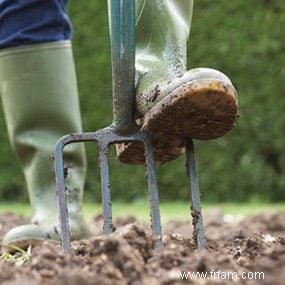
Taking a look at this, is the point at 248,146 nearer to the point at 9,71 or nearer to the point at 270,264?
the point at 9,71

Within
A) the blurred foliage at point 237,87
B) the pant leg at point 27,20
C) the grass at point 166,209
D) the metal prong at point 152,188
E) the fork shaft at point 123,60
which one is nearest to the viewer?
the metal prong at point 152,188

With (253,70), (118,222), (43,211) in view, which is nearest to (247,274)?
(43,211)

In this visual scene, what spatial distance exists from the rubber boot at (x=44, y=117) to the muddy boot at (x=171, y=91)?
1.73 ft

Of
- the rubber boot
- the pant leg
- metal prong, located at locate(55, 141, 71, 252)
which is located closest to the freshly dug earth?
metal prong, located at locate(55, 141, 71, 252)

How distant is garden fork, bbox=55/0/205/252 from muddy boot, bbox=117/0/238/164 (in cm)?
3

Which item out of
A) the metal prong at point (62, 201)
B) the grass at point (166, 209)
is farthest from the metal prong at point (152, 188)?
the grass at point (166, 209)

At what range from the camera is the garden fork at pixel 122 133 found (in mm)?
2314

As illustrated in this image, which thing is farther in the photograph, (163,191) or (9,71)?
(163,191)

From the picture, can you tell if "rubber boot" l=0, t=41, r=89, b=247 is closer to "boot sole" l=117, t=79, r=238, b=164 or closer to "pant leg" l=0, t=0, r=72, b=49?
"pant leg" l=0, t=0, r=72, b=49

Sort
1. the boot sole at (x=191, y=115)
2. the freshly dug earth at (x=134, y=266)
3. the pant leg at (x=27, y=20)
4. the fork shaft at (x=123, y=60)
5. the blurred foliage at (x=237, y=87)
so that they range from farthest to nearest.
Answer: the blurred foliage at (x=237, y=87) < the pant leg at (x=27, y=20) < the fork shaft at (x=123, y=60) < the boot sole at (x=191, y=115) < the freshly dug earth at (x=134, y=266)

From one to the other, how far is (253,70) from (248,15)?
394 millimetres

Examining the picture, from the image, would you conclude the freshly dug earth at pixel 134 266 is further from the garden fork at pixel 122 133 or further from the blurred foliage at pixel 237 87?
the blurred foliage at pixel 237 87

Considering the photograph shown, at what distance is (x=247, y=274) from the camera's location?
1703mm

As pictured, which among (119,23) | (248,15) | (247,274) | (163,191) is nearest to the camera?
(247,274)
